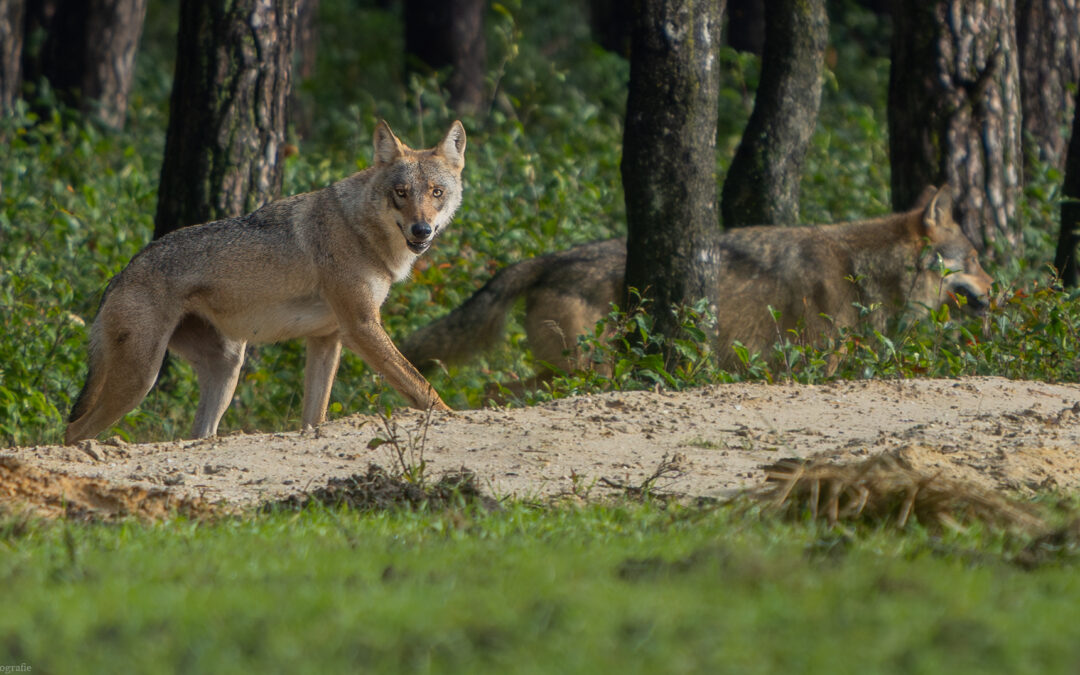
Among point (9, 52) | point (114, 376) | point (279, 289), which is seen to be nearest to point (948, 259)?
point (279, 289)

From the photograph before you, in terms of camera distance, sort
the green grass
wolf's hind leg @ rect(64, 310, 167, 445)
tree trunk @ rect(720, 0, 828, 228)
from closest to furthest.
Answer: the green grass → wolf's hind leg @ rect(64, 310, 167, 445) → tree trunk @ rect(720, 0, 828, 228)

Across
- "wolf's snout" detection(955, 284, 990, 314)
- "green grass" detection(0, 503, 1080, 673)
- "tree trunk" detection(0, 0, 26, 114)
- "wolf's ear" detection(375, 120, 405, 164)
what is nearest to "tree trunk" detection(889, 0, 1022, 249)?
"wolf's snout" detection(955, 284, 990, 314)

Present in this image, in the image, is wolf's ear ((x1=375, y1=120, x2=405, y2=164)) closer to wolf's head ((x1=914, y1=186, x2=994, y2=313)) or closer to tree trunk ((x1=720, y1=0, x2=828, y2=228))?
tree trunk ((x1=720, y1=0, x2=828, y2=228))

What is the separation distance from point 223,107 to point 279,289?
166 centimetres

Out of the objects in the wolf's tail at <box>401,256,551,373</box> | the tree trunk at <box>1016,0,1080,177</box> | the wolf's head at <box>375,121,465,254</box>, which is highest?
the tree trunk at <box>1016,0,1080,177</box>

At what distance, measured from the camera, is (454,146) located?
8125mm

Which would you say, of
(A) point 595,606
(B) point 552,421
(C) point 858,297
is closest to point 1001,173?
(C) point 858,297

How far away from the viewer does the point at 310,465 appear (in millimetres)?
5746

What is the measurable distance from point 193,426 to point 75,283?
2414 millimetres

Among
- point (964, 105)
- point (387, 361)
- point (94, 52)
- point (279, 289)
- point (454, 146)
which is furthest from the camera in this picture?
point (94, 52)

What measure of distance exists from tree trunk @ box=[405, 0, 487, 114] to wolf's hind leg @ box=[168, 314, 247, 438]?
11.5 metres

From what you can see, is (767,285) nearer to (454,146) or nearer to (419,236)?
(454,146)

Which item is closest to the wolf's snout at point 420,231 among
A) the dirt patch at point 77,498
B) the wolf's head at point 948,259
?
the dirt patch at point 77,498

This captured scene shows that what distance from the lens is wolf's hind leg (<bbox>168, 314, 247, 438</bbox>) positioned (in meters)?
7.76
